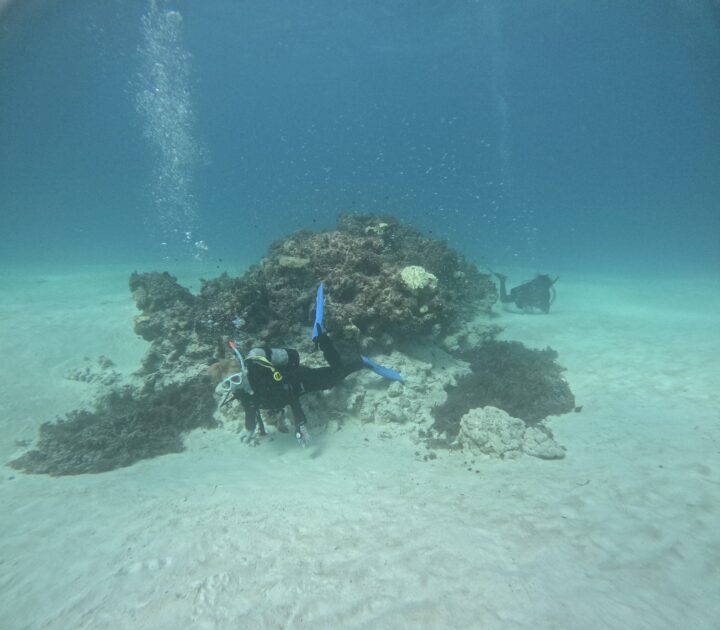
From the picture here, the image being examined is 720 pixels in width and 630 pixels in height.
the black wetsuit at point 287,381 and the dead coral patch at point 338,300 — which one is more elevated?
the dead coral patch at point 338,300

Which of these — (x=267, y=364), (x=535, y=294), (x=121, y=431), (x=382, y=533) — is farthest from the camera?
(x=535, y=294)

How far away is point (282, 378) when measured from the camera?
6.50m

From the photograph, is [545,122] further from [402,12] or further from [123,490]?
[123,490]

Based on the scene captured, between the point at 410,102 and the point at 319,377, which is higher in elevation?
the point at 410,102

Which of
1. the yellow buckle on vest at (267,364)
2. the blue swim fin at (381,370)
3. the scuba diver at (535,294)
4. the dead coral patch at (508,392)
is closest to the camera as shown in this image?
the yellow buckle on vest at (267,364)

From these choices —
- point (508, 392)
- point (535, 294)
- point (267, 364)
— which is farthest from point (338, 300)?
point (535, 294)

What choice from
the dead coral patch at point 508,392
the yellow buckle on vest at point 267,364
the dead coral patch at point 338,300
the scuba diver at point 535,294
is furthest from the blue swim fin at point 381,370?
the scuba diver at point 535,294

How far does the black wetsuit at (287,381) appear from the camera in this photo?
Answer: 243 inches

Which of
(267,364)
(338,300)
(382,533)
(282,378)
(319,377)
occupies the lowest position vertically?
(382,533)

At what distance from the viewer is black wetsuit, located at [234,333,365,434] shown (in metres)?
6.18

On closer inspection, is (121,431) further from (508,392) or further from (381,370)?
(508,392)

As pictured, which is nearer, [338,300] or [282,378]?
[282,378]

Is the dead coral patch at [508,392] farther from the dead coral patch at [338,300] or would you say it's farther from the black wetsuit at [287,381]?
the black wetsuit at [287,381]

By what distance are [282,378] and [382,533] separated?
318 cm
